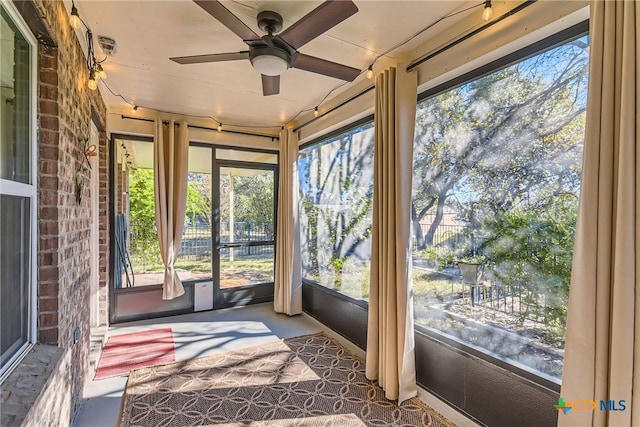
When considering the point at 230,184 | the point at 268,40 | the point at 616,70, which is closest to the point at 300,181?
the point at 230,184

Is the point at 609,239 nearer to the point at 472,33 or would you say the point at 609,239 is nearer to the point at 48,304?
the point at 472,33

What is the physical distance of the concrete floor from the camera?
221 cm

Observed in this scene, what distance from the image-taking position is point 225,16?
1.53 meters

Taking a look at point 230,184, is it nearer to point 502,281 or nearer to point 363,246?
point 363,246

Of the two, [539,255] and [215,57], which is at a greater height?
[215,57]

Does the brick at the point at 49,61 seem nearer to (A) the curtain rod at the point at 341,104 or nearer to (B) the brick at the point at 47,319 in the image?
(B) the brick at the point at 47,319

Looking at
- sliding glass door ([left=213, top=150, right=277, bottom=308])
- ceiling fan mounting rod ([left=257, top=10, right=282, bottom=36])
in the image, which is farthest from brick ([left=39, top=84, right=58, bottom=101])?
sliding glass door ([left=213, top=150, right=277, bottom=308])

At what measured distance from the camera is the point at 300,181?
431 centimetres

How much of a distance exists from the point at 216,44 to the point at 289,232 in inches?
94.8

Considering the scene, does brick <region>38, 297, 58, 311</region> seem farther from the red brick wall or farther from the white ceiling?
the white ceiling

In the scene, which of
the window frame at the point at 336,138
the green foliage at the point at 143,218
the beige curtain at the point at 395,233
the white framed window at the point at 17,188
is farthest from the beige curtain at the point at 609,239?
the green foliage at the point at 143,218

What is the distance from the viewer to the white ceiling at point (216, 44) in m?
1.90

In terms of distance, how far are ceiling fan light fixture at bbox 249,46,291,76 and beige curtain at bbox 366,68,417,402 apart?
2.97ft
